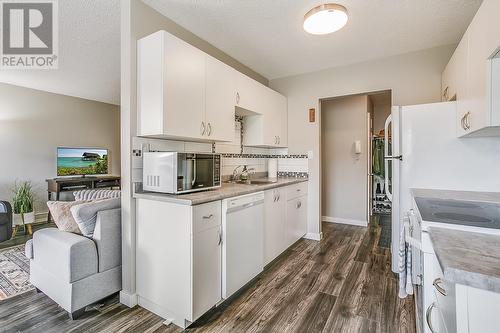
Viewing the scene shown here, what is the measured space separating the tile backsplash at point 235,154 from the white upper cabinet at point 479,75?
1.96 meters

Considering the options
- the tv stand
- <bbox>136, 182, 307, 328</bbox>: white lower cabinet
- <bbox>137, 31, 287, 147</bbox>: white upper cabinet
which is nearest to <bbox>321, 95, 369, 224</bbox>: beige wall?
<bbox>137, 31, 287, 147</bbox>: white upper cabinet

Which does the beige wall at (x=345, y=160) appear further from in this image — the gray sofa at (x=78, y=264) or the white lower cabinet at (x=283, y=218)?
the gray sofa at (x=78, y=264)

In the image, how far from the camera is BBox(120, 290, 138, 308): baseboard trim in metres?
1.87

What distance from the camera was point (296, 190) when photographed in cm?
313

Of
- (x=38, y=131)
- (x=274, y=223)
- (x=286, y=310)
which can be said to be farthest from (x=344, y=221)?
(x=38, y=131)

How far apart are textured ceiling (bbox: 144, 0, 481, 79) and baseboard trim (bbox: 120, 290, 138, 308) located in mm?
2370

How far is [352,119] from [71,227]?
425 cm

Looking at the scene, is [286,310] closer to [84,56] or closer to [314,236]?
[314,236]

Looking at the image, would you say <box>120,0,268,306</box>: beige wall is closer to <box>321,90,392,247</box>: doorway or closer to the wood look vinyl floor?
the wood look vinyl floor

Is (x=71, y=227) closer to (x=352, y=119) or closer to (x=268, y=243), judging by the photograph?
(x=268, y=243)

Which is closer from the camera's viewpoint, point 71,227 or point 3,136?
point 71,227

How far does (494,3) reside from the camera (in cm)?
122

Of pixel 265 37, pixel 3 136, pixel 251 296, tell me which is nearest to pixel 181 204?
pixel 251 296

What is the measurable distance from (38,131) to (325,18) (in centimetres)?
514
